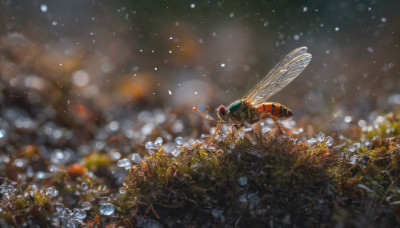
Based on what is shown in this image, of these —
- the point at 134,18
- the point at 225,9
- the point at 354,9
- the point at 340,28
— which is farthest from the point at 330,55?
the point at 134,18

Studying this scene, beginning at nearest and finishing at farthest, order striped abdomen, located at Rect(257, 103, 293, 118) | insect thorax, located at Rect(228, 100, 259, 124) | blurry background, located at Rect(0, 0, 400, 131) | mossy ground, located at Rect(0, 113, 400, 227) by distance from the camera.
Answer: mossy ground, located at Rect(0, 113, 400, 227), insect thorax, located at Rect(228, 100, 259, 124), striped abdomen, located at Rect(257, 103, 293, 118), blurry background, located at Rect(0, 0, 400, 131)

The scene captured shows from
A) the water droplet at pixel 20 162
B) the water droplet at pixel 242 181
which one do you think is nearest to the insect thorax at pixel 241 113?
the water droplet at pixel 242 181

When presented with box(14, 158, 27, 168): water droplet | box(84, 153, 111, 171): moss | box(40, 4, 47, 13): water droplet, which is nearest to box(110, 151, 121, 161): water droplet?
box(84, 153, 111, 171): moss

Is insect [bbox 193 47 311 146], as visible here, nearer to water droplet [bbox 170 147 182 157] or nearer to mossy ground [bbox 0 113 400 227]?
mossy ground [bbox 0 113 400 227]

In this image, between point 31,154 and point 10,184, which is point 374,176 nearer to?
point 10,184

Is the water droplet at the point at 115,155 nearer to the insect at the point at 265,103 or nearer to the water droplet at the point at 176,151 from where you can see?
the insect at the point at 265,103

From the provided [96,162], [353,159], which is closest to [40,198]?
[96,162]

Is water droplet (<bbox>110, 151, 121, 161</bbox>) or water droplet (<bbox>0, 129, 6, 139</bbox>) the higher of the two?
water droplet (<bbox>0, 129, 6, 139</bbox>)

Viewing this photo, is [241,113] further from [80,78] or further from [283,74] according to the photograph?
[80,78]
